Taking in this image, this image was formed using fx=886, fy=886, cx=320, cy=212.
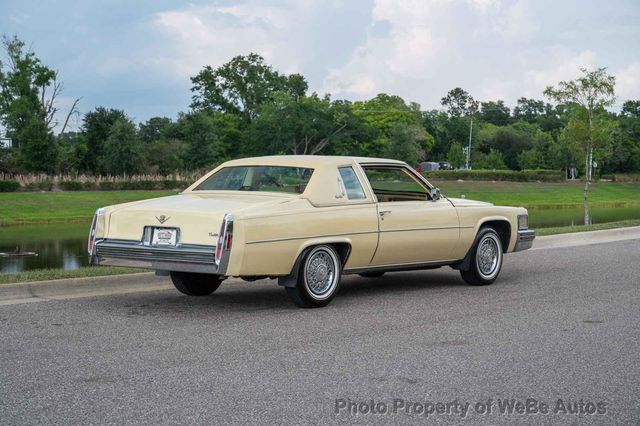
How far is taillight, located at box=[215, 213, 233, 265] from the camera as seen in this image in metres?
8.38

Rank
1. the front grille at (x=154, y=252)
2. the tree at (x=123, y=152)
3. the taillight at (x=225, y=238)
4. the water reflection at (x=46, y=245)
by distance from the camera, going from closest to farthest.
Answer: the taillight at (x=225, y=238) → the front grille at (x=154, y=252) → the water reflection at (x=46, y=245) → the tree at (x=123, y=152)

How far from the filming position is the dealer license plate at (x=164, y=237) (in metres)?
8.72

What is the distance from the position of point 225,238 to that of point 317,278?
1.33m

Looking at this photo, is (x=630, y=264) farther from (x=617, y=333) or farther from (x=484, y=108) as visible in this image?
(x=484, y=108)

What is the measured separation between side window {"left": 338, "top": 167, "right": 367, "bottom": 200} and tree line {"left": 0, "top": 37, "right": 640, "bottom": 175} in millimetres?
22161

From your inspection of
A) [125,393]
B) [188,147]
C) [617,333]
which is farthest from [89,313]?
[188,147]

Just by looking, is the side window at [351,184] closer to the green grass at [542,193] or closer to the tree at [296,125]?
the green grass at [542,193]

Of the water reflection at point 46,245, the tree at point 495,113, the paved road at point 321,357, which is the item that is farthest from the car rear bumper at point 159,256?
the tree at point 495,113

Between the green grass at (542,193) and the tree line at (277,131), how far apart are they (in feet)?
13.5

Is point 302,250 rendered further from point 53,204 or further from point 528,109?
point 528,109

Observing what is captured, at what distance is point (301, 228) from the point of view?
902 centimetres

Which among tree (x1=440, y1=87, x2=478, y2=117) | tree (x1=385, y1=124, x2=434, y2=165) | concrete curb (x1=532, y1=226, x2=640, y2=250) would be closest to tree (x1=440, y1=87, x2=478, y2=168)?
tree (x1=440, y1=87, x2=478, y2=117)

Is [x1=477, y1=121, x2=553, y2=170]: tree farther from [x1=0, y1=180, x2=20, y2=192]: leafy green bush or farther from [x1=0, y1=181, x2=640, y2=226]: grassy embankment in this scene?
[x1=0, y1=180, x2=20, y2=192]: leafy green bush

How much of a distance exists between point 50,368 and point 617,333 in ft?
16.0
